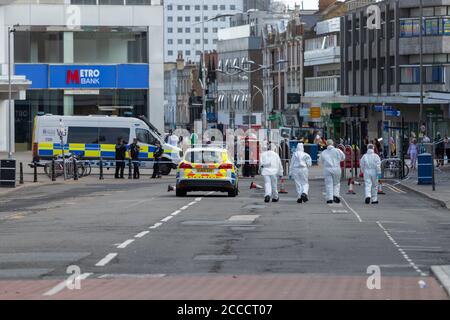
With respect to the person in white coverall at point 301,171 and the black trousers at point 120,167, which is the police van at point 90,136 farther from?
the person in white coverall at point 301,171

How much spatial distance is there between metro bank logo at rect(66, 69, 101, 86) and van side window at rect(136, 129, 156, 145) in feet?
69.0

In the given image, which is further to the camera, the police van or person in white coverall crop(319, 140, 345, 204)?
the police van

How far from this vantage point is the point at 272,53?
5738 inches

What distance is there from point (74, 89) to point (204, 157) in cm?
4224

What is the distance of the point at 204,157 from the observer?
3719 centimetres

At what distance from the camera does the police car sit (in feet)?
121

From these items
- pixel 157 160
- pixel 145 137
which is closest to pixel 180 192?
pixel 157 160

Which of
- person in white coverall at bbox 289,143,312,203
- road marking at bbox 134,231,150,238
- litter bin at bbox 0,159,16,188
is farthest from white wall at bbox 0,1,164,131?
road marking at bbox 134,231,150,238

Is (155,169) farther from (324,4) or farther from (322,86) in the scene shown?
(324,4)

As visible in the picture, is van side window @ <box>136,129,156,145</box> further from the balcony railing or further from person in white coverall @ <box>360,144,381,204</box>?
the balcony railing

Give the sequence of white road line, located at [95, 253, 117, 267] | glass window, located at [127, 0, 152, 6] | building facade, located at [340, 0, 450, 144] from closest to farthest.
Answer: white road line, located at [95, 253, 117, 267] → glass window, located at [127, 0, 152, 6] → building facade, located at [340, 0, 450, 144]

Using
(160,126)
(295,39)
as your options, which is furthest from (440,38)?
(295,39)

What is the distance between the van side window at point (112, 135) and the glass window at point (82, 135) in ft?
0.89
